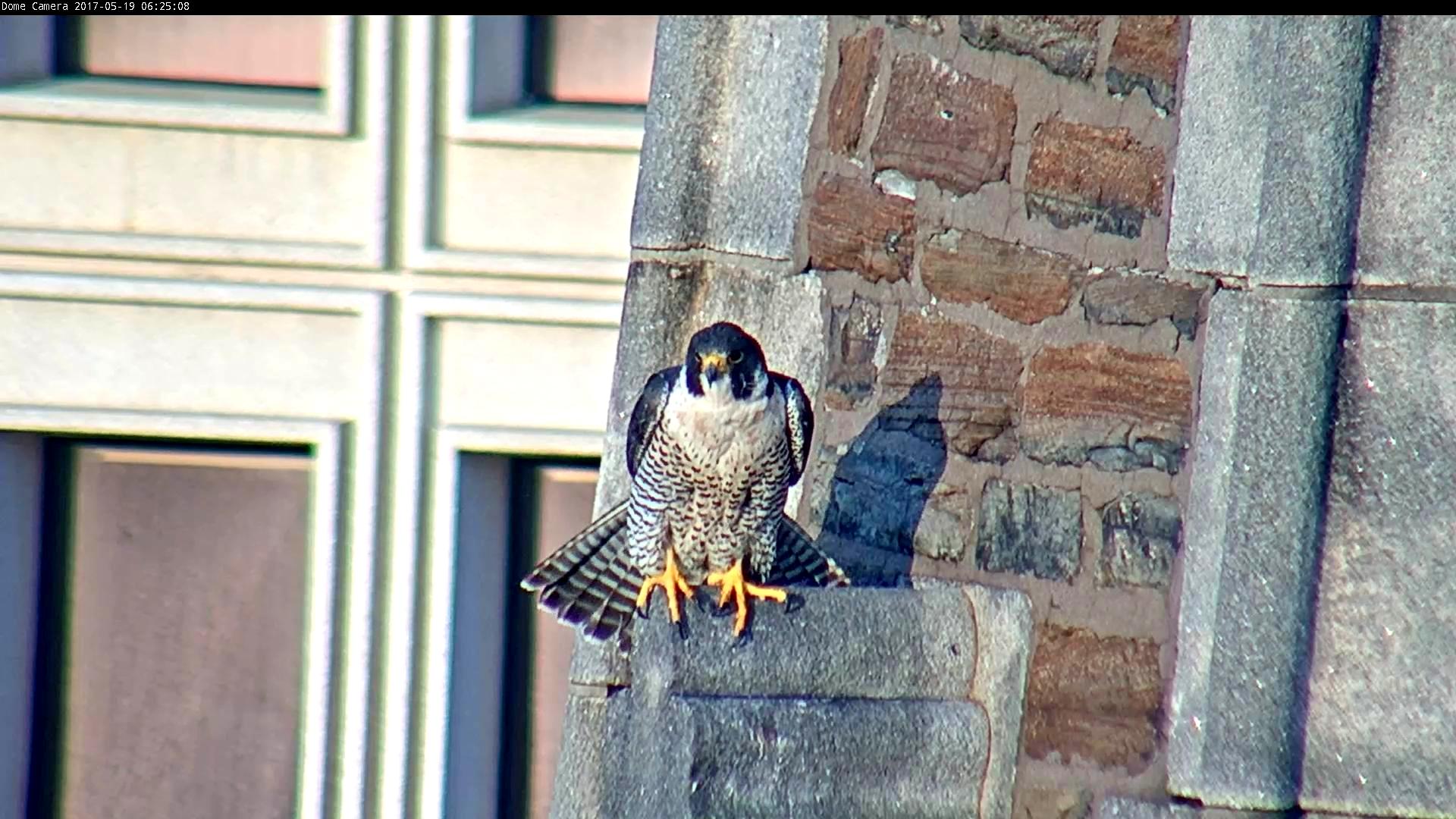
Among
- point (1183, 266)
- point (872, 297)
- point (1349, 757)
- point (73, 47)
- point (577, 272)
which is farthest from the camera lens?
point (73, 47)

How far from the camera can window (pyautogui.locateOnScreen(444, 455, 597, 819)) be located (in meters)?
4.59

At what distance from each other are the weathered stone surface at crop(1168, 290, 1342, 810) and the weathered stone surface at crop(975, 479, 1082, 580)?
0.28m

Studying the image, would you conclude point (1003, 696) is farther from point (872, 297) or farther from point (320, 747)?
point (320, 747)

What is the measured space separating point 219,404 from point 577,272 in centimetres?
102

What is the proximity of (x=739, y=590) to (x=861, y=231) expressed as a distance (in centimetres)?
61

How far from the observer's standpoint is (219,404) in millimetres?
4512

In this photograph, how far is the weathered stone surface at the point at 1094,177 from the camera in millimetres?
2510

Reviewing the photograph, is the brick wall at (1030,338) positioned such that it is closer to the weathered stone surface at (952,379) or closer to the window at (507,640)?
the weathered stone surface at (952,379)

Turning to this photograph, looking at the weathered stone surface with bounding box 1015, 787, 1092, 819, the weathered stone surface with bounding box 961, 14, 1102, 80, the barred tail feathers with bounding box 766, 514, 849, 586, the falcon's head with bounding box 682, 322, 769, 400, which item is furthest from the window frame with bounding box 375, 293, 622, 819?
the weathered stone surface with bounding box 1015, 787, 1092, 819

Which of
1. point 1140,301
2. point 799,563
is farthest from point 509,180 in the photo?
point 1140,301

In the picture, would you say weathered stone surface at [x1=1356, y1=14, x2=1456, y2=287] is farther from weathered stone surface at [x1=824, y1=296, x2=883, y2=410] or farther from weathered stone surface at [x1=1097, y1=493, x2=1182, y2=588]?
weathered stone surface at [x1=824, y1=296, x2=883, y2=410]

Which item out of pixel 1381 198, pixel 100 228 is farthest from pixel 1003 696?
pixel 100 228

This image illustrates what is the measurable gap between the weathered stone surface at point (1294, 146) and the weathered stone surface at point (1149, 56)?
0.17 m

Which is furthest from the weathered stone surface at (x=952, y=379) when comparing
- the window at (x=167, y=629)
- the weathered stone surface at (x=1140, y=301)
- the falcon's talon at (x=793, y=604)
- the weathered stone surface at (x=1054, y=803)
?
the window at (x=167, y=629)
